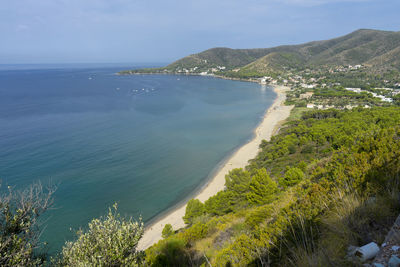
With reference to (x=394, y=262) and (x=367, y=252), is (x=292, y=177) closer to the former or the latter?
(x=367, y=252)

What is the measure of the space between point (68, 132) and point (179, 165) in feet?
82.1

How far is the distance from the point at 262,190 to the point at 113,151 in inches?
1017

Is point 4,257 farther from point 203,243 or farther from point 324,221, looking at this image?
point 324,221

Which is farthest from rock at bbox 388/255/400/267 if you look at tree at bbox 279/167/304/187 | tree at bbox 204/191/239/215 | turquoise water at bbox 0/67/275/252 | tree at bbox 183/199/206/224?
turquoise water at bbox 0/67/275/252

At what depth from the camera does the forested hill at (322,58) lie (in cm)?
11356

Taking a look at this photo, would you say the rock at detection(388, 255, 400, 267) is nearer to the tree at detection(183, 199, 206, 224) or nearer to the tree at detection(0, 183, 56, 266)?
the tree at detection(0, 183, 56, 266)

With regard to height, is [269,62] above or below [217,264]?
above

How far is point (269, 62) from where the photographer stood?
152000mm

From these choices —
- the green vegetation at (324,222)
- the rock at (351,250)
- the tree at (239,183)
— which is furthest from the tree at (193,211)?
the rock at (351,250)

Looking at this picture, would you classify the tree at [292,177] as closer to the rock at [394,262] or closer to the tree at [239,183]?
the tree at [239,183]

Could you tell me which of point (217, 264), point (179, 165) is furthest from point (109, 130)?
point (217, 264)

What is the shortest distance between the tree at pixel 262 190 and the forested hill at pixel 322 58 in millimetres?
116672

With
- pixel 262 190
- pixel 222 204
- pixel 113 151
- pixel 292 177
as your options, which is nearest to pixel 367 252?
pixel 262 190

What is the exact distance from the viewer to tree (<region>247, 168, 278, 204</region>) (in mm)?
13670
